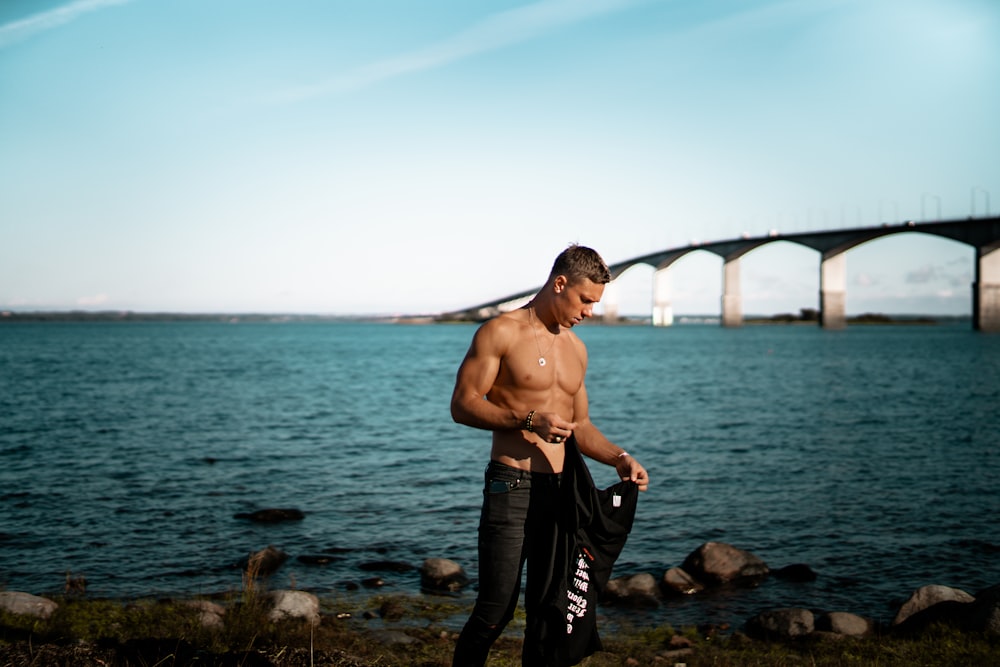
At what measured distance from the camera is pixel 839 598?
9641 millimetres

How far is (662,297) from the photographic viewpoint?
140 meters

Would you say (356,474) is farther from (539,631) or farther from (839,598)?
(539,631)

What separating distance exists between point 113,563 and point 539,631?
8678mm

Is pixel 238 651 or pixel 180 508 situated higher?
pixel 238 651

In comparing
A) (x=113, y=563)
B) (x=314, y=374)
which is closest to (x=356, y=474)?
(x=113, y=563)

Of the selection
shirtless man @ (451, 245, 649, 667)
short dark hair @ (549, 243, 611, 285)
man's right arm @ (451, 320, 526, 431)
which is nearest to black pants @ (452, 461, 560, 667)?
shirtless man @ (451, 245, 649, 667)

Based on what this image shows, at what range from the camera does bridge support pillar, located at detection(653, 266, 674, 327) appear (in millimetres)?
131125

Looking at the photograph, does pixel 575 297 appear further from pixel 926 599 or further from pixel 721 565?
pixel 721 565

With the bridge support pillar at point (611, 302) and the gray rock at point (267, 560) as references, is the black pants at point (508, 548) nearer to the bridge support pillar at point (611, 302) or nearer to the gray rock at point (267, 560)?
the gray rock at point (267, 560)

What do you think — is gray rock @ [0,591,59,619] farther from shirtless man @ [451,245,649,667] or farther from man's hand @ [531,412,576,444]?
man's hand @ [531,412,576,444]

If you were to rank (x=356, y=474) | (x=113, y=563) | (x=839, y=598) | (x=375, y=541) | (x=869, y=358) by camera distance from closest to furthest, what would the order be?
(x=839, y=598)
(x=113, y=563)
(x=375, y=541)
(x=356, y=474)
(x=869, y=358)

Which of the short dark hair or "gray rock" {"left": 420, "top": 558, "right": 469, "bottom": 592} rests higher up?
the short dark hair

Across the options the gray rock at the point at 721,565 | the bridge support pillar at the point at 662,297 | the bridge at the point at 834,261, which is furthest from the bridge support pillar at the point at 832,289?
the gray rock at the point at 721,565

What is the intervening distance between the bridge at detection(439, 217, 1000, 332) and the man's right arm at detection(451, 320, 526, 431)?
2522 inches
